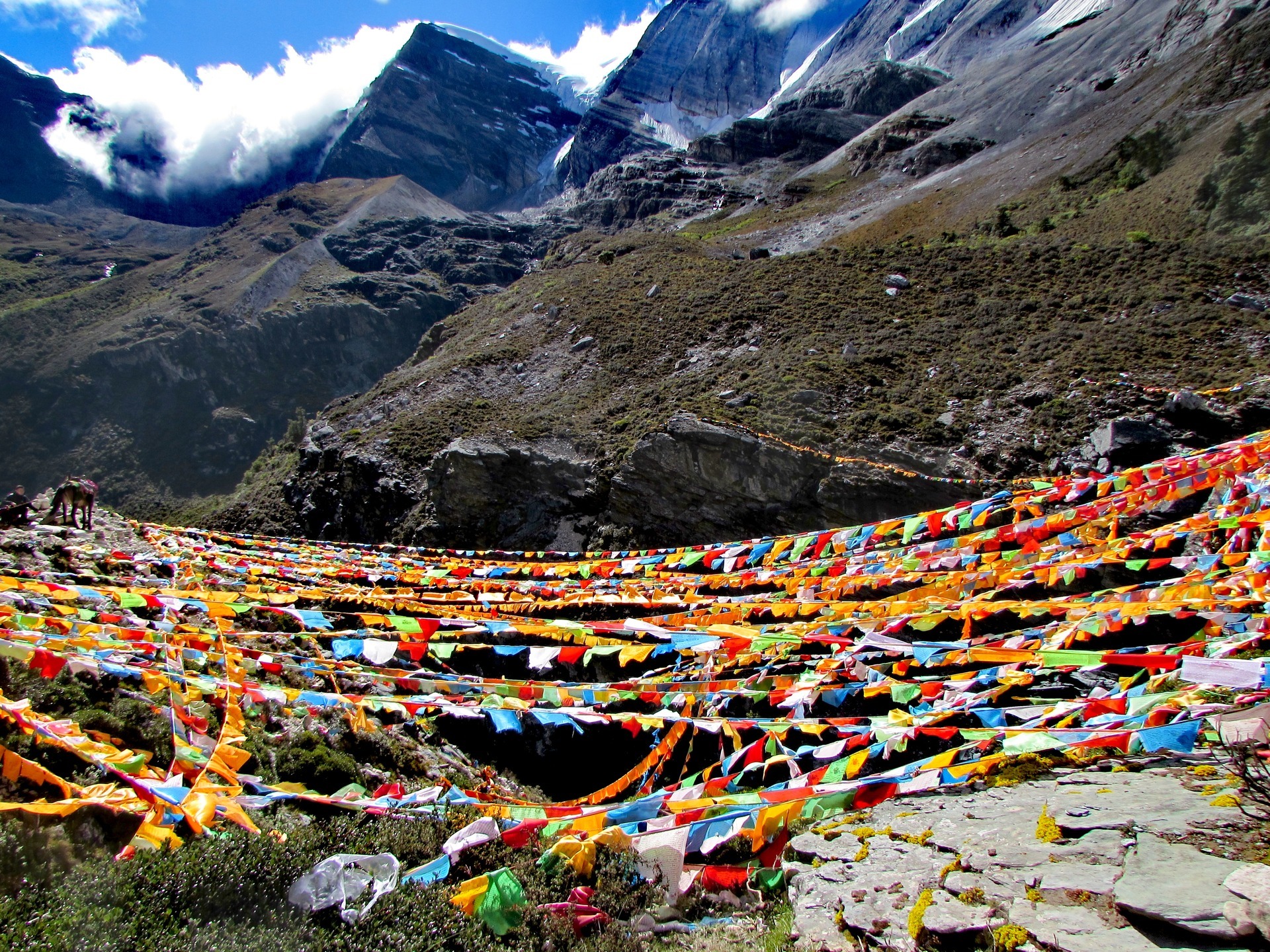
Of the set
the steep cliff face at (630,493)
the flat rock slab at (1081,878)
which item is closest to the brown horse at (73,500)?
the steep cliff face at (630,493)

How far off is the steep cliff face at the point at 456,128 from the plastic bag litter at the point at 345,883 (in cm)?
13075

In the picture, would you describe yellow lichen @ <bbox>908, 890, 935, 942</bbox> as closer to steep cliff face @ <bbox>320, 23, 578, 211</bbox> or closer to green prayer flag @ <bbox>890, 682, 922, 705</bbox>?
green prayer flag @ <bbox>890, 682, 922, 705</bbox>

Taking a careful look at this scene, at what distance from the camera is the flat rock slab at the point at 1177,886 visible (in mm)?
2637

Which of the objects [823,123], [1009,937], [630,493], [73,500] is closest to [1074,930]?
[1009,937]

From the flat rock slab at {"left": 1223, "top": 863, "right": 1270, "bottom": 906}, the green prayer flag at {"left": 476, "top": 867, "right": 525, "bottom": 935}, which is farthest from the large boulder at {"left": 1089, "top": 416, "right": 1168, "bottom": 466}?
the green prayer flag at {"left": 476, "top": 867, "right": 525, "bottom": 935}

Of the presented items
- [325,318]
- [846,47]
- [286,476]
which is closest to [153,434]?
[325,318]

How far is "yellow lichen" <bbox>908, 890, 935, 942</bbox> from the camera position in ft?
10.8

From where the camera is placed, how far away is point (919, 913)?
339 cm

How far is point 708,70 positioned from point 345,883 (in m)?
151

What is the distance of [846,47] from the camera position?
109938 mm

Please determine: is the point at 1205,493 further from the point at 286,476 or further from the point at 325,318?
the point at 325,318

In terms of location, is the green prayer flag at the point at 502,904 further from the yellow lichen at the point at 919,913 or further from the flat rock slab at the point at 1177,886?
the flat rock slab at the point at 1177,886

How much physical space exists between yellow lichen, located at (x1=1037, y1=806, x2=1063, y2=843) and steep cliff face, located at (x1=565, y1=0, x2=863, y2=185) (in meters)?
128

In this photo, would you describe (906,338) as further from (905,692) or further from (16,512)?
(16,512)
